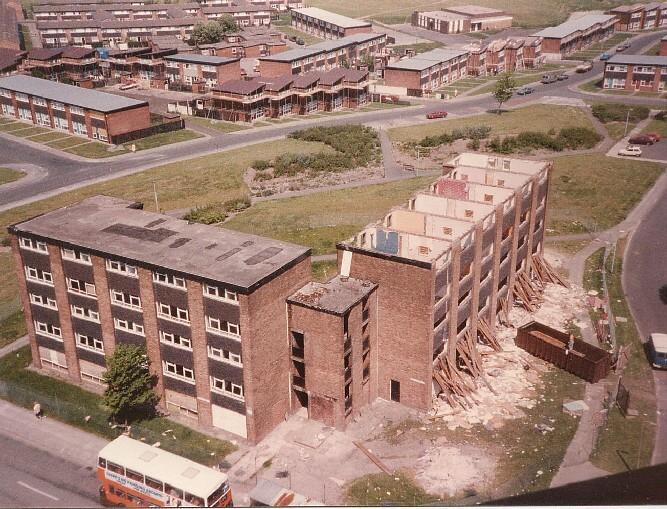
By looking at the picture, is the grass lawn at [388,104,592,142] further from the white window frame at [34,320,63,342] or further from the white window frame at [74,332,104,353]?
the white window frame at [74,332,104,353]

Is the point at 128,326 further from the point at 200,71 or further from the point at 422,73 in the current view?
the point at 200,71

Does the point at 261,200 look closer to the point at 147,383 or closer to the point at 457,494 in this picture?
the point at 147,383

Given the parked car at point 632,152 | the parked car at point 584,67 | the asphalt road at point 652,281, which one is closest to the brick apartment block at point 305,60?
the parked car at point 584,67

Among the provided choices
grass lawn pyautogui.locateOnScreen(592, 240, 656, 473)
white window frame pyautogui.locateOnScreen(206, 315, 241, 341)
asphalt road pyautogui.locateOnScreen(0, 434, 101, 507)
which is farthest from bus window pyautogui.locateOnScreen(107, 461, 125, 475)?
grass lawn pyautogui.locateOnScreen(592, 240, 656, 473)

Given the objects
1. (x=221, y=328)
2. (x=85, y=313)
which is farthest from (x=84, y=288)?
(x=221, y=328)

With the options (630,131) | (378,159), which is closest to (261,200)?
(378,159)

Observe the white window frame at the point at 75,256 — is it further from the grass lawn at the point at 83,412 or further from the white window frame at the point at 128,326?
the grass lawn at the point at 83,412
